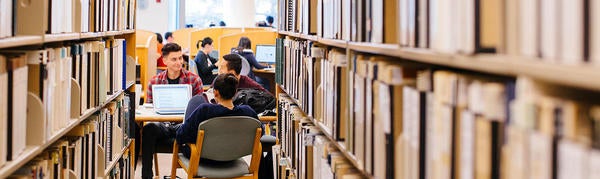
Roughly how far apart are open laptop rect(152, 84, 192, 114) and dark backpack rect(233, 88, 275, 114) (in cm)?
37

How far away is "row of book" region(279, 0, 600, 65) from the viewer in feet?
3.14

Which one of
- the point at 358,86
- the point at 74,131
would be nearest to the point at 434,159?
the point at 358,86

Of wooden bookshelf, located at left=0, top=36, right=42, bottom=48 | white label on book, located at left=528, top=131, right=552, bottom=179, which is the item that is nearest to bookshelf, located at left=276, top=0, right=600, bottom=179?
white label on book, located at left=528, top=131, right=552, bottom=179

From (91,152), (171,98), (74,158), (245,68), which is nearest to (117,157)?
(91,152)

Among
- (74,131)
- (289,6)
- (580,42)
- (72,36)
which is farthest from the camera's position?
(289,6)

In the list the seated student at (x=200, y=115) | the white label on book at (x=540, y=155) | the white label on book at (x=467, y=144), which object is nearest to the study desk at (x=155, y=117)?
the seated student at (x=200, y=115)

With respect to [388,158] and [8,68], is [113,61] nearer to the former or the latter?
[8,68]

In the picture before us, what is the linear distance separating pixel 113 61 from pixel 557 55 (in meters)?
2.99

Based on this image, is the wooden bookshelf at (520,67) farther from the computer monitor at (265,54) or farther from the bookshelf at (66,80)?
the computer monitor at (265,54)

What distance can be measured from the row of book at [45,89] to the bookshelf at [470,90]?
921 millimetres

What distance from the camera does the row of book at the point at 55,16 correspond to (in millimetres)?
2057

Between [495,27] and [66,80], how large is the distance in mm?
1824

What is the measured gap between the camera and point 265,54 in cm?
941

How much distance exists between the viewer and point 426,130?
60.3 inches
